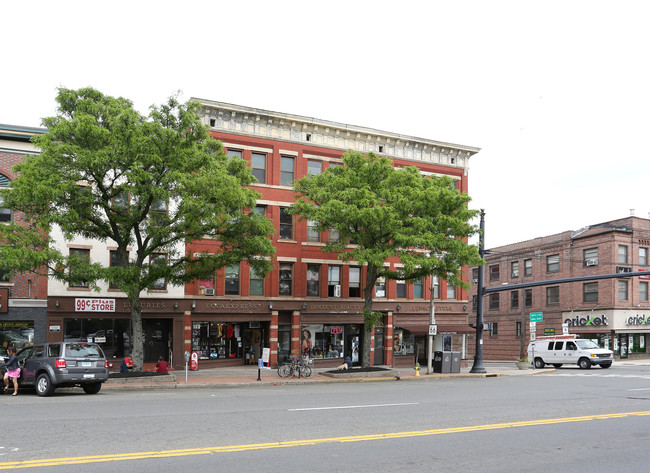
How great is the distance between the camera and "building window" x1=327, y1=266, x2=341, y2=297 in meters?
35.1

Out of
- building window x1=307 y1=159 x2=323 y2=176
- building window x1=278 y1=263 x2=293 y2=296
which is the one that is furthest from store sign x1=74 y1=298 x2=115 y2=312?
building window x1=307 y1=159 x2=323 y2=176

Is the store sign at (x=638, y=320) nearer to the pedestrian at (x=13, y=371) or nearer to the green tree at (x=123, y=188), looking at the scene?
the green tree at (x=123, y=188)

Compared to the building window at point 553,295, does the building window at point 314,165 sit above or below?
above

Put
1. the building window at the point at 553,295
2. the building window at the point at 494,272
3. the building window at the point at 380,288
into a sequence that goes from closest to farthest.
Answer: the building window at the point at 380,288 < the building window at the point at 553,295 < the building window at the point at 494,272

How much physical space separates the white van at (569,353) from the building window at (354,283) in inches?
480

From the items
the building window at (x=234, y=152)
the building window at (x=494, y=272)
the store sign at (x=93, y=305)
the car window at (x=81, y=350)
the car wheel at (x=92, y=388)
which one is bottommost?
the car wheel at (x=92, y=388)

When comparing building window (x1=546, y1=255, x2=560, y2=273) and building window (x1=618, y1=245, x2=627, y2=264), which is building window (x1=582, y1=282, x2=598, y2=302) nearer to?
building window (x1=618, y1=245, x2=627, y2=264)

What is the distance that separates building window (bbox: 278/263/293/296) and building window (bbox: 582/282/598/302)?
28565 mm

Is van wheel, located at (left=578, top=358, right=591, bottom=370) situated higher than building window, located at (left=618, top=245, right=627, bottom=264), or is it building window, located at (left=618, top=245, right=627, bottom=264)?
building window, located at (left=618, top=245, right=627, bottom=264)

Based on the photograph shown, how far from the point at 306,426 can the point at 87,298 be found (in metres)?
20.8

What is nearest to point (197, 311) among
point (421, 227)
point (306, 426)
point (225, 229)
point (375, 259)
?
point (225, 229)

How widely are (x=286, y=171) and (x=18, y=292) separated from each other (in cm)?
1470

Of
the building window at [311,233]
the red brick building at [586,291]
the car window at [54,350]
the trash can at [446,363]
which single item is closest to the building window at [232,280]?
the building window at [311,233]

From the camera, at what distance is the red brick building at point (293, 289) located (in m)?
32.6
